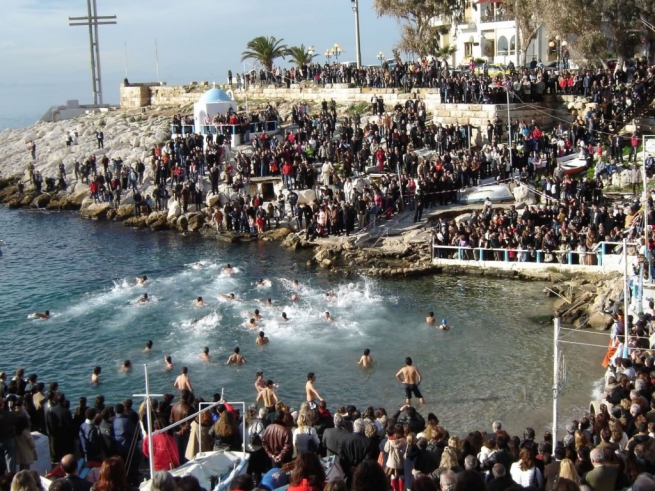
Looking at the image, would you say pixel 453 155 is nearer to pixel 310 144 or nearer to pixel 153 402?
pixel 310 144

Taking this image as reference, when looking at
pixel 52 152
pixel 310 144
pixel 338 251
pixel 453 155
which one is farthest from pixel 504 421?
pixel 52 152

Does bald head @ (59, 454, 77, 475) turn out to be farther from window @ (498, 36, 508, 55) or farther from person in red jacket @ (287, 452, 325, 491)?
window @ (498, 36, 508, 55)

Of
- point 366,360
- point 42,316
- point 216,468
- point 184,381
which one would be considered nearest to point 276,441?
point 216,468

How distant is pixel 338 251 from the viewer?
3198cm

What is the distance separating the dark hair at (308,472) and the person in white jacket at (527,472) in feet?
10.4

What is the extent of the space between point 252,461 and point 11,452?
3468mm

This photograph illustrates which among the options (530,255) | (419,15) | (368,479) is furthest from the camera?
(419,15)

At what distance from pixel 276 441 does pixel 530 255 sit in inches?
710

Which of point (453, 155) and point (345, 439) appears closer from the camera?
point (345, 439)

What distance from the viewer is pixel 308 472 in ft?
26.6

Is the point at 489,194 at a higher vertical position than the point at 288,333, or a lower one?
higher

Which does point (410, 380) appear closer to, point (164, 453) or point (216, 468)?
point (164, 453)

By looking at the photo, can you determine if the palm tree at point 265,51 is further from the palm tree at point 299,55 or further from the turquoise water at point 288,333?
the turquoise water at point 288,333

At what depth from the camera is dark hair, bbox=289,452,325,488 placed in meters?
8.12
